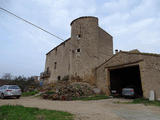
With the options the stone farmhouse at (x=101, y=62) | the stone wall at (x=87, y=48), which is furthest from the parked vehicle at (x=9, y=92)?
the stone wall at (x=87, y=48)

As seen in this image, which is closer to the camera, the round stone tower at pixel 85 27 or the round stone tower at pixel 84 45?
the round stone tower at pixel 84 45

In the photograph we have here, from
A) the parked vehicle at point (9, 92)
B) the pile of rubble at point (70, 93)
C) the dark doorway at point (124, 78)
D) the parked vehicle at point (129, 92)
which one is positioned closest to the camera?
the pile of rubble at point (70, 93)

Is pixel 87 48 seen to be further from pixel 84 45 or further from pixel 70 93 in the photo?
pixel 70 93

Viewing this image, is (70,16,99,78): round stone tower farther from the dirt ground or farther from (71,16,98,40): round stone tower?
the dirt ground

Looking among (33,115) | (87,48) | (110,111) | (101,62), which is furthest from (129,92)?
(33,115)

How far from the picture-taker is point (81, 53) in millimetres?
16891

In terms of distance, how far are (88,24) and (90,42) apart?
9.39 feet

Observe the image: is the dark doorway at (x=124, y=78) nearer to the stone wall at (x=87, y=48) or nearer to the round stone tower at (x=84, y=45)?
the stone wall at (x=87, y=48)

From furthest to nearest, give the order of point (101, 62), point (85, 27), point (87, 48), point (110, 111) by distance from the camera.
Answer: point (85, 27) → point (101, 62) → point (87, 48) → point (110, 111)

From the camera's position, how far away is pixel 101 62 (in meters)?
17.4

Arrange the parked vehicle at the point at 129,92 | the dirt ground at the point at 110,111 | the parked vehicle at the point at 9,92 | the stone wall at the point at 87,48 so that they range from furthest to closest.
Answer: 1. the stone wall at the point at 87,48
2. the parked vehicle at the point at 129,92
3. the parked vehicle at the point at 9,92
4. the dirt ground at the point at 110,111

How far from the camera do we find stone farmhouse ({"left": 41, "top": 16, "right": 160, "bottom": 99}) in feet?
37.5

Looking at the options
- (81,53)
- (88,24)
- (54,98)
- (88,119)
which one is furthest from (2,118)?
(88,24)

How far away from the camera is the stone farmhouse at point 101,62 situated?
11427 mm
